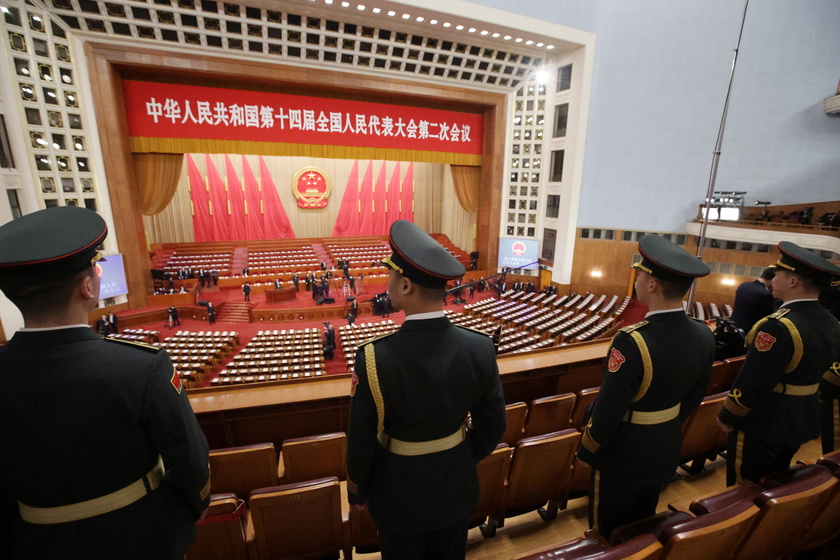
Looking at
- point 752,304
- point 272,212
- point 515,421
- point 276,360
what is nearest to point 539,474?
point 515,421

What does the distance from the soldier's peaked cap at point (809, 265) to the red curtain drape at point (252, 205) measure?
19505mm

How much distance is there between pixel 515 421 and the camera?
101 inches

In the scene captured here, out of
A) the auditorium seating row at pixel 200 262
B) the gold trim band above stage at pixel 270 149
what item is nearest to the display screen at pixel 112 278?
the auditorium seating row at pixel 200 262

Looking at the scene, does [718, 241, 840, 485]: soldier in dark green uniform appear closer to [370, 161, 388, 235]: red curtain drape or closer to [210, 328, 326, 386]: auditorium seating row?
[210, 328, 326, 386]: auditorium seating row

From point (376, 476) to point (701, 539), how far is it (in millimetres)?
1198

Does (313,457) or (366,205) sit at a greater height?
(366,205)

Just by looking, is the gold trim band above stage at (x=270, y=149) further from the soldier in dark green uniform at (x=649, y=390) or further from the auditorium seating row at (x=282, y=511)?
the soldier in dark green uniform at (x=649, y=390)

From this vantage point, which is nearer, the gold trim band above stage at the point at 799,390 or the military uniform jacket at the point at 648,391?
the military uniform jacket at the point at 648,391

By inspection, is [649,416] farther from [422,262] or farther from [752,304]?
[752,304]

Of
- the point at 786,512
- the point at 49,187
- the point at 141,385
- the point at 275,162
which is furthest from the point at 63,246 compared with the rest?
the point at 275,162

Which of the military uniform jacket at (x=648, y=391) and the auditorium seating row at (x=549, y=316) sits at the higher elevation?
the military uniform jacket at (x=648, y=391)

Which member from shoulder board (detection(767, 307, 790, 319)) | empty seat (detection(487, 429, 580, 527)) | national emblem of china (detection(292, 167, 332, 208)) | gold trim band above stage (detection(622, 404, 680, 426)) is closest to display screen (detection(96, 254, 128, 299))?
national emblem of china (detection(292, 167, 332, 208))

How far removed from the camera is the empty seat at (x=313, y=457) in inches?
85.0

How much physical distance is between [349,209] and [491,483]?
19.2 metres
